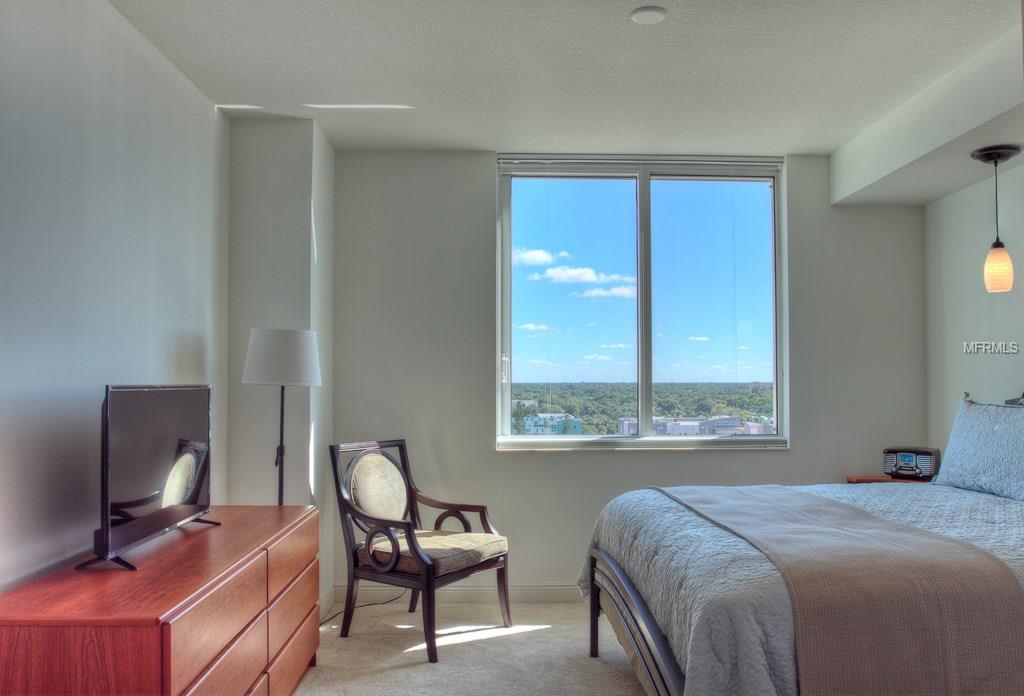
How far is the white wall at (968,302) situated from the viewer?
3590 mm

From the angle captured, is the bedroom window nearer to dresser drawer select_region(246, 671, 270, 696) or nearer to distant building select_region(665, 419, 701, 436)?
distant building select_region(665, 419, 701, 436)

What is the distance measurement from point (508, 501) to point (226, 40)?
2753 mm

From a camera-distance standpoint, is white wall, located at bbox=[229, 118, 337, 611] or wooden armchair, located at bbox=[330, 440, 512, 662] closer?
wooden armchair, located at bbox=[330, 440, 512, 662]

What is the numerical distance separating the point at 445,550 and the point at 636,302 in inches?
78.2

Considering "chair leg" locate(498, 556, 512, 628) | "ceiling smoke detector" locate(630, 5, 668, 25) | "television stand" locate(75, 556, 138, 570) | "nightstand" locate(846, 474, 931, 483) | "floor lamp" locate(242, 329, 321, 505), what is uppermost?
"ceiling smoke detector" locate(630, 5, 668, 25)

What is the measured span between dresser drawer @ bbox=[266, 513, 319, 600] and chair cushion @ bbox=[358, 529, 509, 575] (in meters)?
0.40

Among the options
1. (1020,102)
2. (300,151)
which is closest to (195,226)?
(300,151)

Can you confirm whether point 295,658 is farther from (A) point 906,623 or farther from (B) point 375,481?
(A) point 906,623

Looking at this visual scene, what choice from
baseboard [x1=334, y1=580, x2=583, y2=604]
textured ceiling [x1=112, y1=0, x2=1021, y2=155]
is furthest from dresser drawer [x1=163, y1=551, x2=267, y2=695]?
textured ceiling [x1=112, y1=0, x2=1021, y2=155]

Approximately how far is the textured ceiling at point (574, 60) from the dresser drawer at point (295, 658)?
2.35 meters

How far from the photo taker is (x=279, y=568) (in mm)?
2619

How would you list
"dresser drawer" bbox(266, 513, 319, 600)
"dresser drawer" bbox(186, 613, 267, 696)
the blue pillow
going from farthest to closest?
the blue pillow
"dresser drawer" bbox(266, 513, 319, 600)
"dresser drawer" bbox(186, 613, 267, 696)

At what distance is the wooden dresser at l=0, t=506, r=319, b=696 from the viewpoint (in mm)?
1696

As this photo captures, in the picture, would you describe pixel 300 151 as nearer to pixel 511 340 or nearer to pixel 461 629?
pixel 511 340
